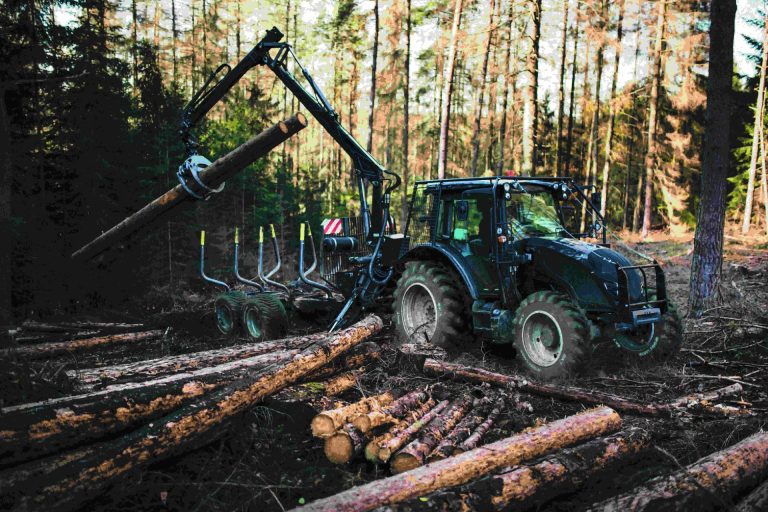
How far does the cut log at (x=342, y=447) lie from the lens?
13.1 ft

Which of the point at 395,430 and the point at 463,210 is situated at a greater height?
the point at 463,210

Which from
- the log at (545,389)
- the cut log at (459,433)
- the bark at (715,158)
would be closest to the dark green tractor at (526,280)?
the log at (545,389)

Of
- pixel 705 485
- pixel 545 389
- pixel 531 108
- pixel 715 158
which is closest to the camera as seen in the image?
pixel 705 485

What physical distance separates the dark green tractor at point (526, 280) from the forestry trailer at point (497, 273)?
0.01m

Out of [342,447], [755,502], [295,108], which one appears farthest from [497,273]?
[295,108]

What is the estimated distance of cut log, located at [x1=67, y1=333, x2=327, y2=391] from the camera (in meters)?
5.38

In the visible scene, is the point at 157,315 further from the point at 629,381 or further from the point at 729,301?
the point at 729,301

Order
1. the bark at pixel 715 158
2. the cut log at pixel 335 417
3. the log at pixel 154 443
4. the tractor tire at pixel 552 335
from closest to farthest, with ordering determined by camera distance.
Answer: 1. the log at pixel 154 443
2. the cut log at pixel 335 417
3. the tractor tire at pixel 552 335
4. the bark at pixel 715 158

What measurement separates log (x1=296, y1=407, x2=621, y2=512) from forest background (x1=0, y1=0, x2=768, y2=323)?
8886 millimetres

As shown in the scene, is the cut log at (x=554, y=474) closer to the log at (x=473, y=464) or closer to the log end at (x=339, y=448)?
the log at (x=473, y=464)

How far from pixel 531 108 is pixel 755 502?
1209cm

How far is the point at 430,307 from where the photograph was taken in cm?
755

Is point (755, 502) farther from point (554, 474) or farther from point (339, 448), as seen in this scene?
point (339, 448)

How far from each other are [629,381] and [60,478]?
17.5 ft
